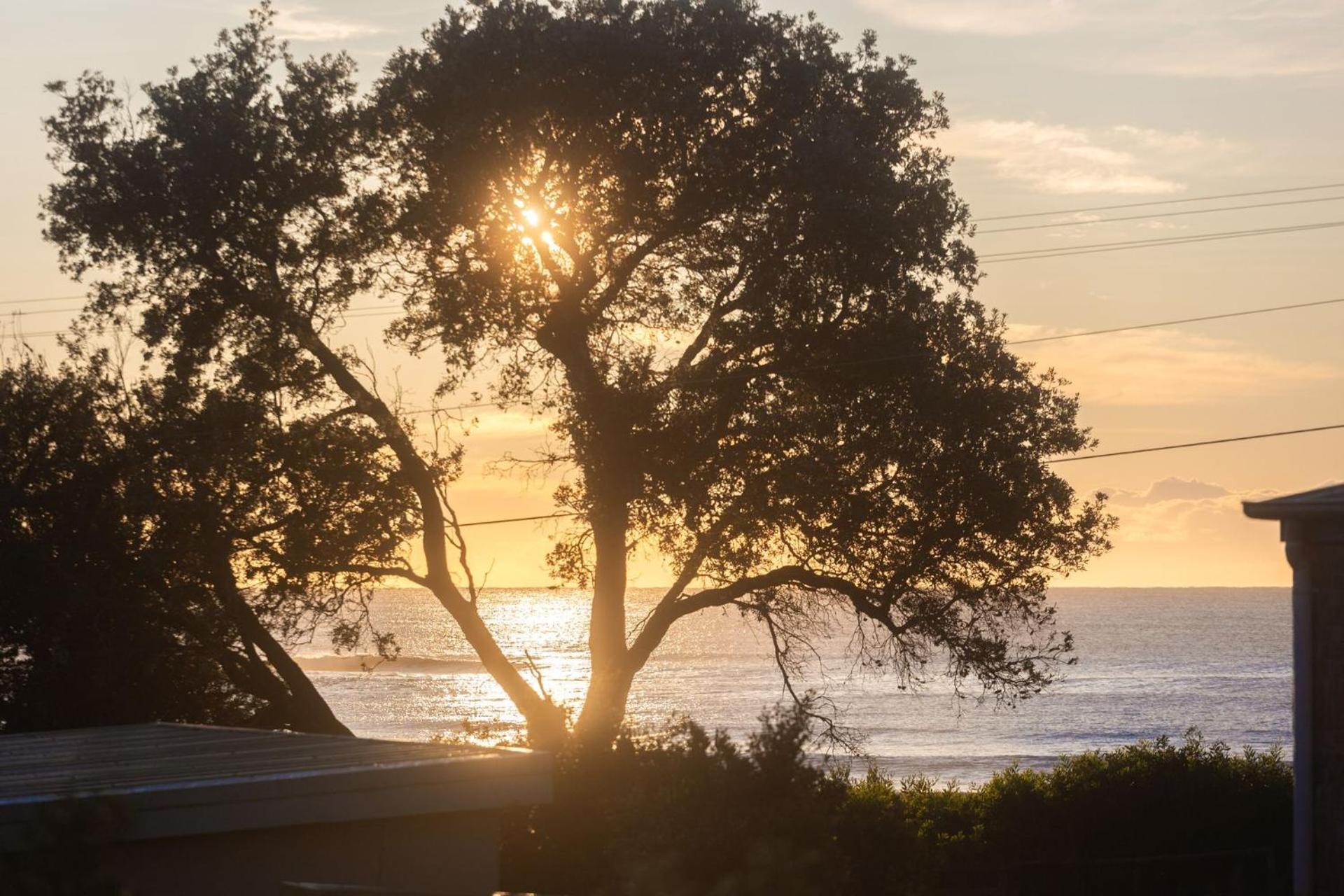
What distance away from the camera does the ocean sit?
2685 inches

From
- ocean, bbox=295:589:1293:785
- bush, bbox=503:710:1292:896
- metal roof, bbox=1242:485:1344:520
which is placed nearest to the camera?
bush, bbox=503:710:1292:896

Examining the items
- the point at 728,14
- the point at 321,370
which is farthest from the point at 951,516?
the point at 321,370

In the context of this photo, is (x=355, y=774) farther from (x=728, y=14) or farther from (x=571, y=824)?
(x=728, y=14)

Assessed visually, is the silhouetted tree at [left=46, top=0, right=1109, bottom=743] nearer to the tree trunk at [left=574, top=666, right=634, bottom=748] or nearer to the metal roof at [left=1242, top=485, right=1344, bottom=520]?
the tree trunk at [left=574, top=666, right=634, bottom=748]

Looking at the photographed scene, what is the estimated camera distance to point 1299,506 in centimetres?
1187

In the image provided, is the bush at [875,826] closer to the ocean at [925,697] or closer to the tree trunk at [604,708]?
the tree trunk at [604,708]

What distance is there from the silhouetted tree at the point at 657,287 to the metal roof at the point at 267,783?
7951 millimetres

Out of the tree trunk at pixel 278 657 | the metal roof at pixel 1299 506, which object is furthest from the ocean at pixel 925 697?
the metal roof at pixel 1299 506

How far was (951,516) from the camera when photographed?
19250mm

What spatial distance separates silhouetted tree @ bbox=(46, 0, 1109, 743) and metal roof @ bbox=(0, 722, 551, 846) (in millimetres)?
7951

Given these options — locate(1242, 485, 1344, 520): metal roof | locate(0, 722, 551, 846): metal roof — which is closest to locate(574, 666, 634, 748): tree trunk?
locate(0, 722, 551, 846): metal roof

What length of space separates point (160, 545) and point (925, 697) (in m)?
76.8

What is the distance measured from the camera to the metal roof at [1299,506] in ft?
38.7

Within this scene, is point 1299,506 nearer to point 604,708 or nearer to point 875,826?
point 875,826
